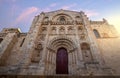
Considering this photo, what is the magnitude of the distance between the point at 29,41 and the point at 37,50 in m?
1.49

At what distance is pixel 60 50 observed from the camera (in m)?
12.6

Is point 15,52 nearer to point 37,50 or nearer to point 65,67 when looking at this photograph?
point 37,50

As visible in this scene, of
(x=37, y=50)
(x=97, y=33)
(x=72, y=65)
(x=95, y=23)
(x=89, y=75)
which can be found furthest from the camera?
(x=95, y=23)

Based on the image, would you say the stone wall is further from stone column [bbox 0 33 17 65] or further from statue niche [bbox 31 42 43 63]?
stone column [bbox 0 33 17 65]

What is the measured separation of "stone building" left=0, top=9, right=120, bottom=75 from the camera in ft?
31.6

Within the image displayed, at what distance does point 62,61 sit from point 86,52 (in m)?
3.01

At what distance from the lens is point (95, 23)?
62.1 feet

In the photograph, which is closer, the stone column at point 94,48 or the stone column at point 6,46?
the stone column at point 94,48

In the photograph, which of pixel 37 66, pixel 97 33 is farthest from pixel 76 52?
pixel 97 33

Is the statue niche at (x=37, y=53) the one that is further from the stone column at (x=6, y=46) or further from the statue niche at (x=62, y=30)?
the stone column at (x=6, y=46)

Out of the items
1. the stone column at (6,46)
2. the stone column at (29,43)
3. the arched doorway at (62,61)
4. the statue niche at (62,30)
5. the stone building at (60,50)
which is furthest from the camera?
the statue niche at (62,30)

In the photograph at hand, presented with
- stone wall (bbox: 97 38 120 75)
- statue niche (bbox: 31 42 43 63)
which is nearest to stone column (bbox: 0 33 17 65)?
statue niche (bbox: 31 42 43 63)

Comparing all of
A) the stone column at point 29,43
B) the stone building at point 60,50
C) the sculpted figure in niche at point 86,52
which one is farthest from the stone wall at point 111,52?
the stone column at point 29,43

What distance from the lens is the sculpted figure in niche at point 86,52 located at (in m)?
11.0
